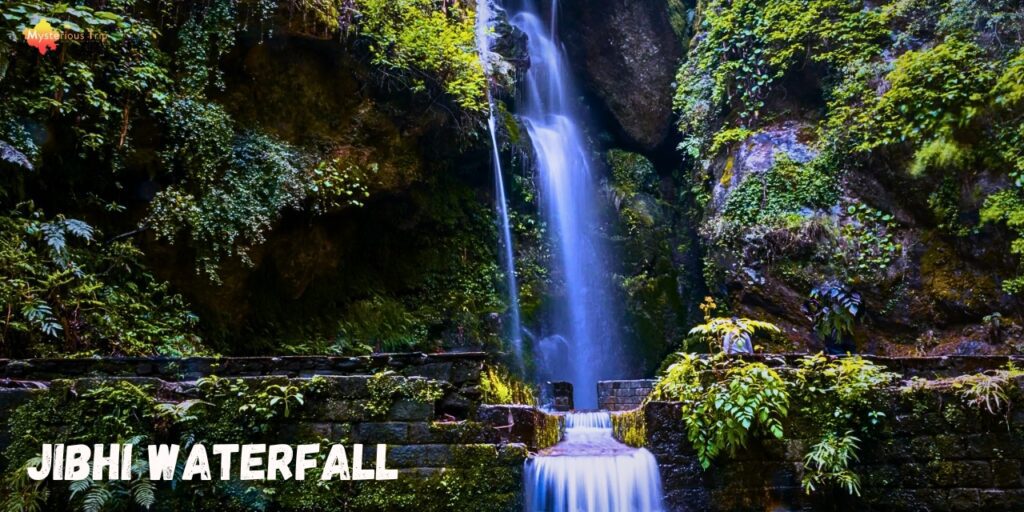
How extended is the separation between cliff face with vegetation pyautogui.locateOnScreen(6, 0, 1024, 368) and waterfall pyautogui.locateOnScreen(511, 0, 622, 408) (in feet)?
1.64

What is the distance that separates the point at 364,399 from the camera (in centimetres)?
525

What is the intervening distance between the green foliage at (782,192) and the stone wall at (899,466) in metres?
6.53

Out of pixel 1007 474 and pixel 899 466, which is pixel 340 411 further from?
pixel 1007 474

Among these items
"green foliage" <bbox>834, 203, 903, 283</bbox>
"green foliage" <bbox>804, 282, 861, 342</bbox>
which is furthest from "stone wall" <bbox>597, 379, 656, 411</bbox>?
"green foliage" <bbox>834, 203, 903, 283</bbox>

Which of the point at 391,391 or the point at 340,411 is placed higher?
the point at 391,391

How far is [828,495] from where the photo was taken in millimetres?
5398

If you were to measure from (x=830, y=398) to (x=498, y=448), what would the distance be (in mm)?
3120

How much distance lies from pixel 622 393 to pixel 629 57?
31.6ft

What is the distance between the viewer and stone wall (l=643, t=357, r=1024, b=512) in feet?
17.6

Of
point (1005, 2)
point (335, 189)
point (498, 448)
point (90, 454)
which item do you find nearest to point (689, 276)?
point (1005, 2)

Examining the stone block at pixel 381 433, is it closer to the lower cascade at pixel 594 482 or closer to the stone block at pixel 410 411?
the stone block at pixel 410 411

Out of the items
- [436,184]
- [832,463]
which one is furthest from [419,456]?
[436,184]

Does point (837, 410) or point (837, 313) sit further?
point (837, 313)

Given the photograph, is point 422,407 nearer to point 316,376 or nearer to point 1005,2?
point 316,376
